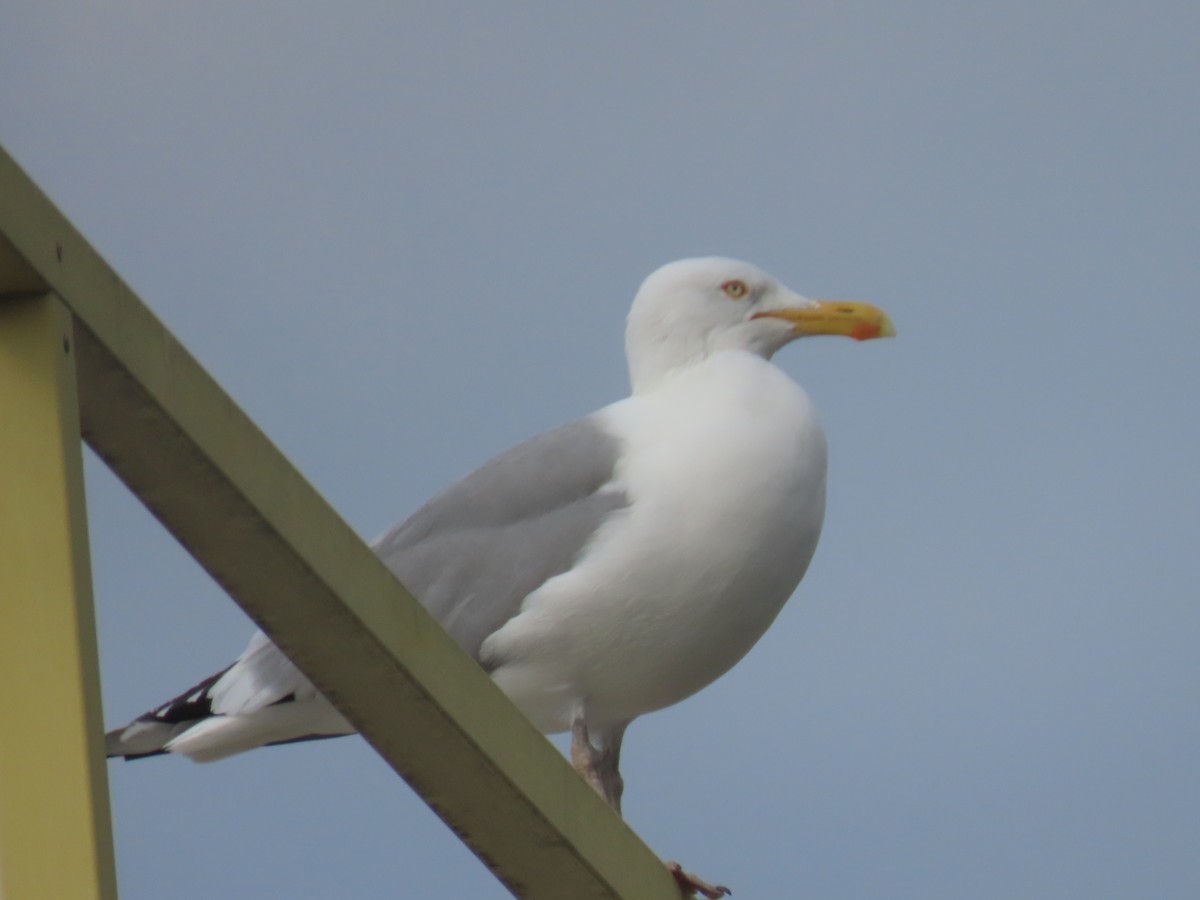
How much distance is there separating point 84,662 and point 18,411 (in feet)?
0.91

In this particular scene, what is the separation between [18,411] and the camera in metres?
2.15

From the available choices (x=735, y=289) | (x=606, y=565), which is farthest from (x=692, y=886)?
(x=735, y=289)

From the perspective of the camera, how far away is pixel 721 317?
20.8 ft

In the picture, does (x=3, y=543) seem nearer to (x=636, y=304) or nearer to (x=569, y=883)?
(x=569, y=883)

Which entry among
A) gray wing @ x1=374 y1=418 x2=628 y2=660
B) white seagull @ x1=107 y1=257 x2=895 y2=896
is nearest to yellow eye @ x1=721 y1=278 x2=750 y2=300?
white seagull @ x1=107 y1=257 x2=895 y2=896

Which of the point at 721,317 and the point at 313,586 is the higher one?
the point at 721,317

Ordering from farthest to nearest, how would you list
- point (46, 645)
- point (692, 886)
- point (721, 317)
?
point (721, 317) < point (692, 886) < point (46, 645)

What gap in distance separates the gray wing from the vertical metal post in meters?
3.28

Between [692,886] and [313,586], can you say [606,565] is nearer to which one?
[692,886]

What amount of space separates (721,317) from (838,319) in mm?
354

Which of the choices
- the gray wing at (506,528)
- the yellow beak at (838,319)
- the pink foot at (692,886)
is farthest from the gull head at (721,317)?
the pink foot at (692,886)

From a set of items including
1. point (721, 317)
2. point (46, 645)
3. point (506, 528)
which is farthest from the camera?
point (721, 317)

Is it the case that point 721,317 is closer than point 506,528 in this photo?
No

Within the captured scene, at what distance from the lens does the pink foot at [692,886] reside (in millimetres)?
4115
